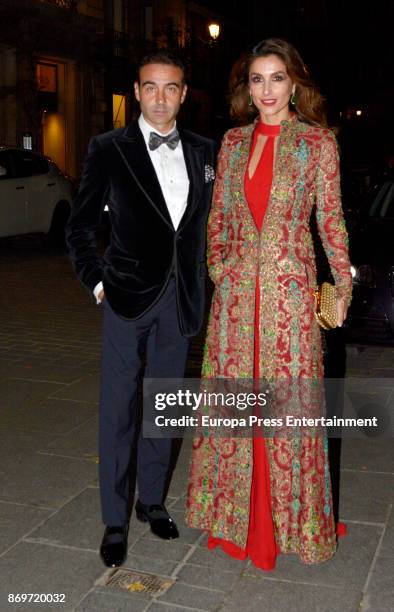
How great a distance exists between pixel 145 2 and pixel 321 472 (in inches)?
1253

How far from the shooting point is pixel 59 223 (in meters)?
16.2

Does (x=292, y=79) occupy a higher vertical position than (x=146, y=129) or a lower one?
higher

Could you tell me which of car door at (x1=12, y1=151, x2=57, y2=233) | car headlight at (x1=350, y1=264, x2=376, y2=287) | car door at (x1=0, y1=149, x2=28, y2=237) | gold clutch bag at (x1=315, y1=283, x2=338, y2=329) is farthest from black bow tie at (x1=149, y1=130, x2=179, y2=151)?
car door at (x1=12, y1=151, x2=57, y2=233)

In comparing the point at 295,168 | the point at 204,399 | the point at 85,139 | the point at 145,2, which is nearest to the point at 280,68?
the point at 295,168

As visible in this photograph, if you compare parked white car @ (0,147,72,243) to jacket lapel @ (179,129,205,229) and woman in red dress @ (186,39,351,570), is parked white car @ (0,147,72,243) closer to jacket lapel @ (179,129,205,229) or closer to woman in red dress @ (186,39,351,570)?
jacket lapel @ (179,129,205,229)

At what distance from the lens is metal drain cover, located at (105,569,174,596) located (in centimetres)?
323

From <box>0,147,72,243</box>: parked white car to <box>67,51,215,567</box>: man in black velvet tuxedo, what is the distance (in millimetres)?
11247

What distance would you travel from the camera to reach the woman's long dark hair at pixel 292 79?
326cm

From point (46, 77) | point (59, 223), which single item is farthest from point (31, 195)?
point (46, 77)

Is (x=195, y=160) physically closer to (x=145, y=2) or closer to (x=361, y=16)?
(x=145, y=2)

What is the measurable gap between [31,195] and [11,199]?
22.4 inches

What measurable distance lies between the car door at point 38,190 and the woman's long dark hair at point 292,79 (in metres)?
11.9

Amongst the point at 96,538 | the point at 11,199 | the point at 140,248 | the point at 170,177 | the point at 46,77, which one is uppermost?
the point at 46,77

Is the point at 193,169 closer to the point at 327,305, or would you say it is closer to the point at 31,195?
the point at 327,305
